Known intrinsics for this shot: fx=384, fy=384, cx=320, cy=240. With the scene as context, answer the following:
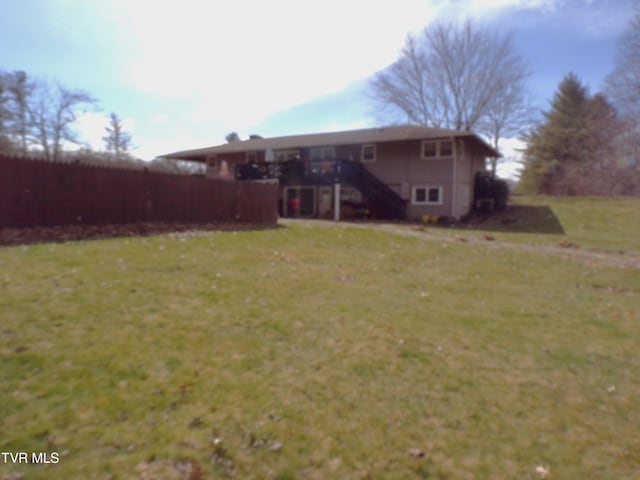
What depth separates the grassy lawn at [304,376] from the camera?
91.7 inches

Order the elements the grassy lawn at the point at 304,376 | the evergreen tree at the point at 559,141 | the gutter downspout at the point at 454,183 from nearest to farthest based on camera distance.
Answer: the grassy lawn at the point at 304,376 < the gutter downspout at the point at 454,183 < the evergreen tree at the point at 559,141

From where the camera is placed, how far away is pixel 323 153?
1127 inches

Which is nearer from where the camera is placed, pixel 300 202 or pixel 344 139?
pixel 344 139

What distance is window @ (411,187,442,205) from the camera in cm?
2442

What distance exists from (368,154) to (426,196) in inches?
205

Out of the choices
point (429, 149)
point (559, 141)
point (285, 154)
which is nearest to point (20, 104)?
point (285, 154)

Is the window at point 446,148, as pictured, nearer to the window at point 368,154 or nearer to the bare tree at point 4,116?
the window at point 368,154

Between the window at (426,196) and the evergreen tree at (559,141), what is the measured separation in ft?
62.7

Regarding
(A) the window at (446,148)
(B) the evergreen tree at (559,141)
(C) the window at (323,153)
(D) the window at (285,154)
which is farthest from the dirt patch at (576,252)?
(B) the evergreen tree at (559,141)

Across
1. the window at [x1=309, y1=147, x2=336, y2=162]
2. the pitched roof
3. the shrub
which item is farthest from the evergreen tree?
the window at [x1=309, y1=147, x2=336, y2=162]

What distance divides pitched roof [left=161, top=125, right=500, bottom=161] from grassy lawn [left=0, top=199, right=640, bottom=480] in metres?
18.9

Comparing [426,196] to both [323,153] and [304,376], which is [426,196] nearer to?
[323,153]

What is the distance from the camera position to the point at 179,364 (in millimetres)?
3332

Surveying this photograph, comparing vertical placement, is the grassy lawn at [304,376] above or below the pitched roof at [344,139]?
below
